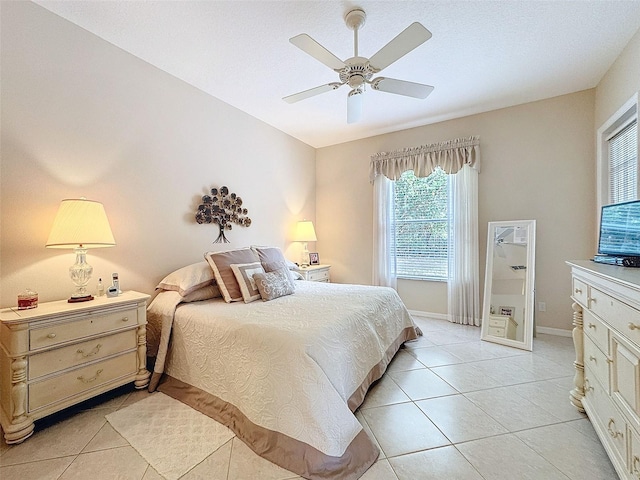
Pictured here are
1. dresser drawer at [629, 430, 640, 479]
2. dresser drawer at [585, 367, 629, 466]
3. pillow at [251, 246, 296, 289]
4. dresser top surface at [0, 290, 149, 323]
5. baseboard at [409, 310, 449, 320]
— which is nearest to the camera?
dresser drawer at [629, 430, 640, 479]

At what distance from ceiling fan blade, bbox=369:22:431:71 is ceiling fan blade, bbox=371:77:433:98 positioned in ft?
0.60

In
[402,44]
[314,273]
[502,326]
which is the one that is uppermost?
[402,44]

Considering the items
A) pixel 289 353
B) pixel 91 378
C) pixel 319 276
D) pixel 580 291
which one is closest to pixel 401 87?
pixel 580 291

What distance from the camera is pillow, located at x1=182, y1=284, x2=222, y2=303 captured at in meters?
2.37

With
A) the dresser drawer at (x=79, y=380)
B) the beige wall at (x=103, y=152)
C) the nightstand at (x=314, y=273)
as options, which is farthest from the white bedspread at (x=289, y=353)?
the nightstand at (x=314, y=273)

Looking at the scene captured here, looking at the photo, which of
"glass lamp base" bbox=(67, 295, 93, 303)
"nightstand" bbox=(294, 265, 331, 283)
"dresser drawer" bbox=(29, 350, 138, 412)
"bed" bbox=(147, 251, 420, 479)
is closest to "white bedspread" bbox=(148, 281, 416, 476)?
"bed" bbox=(147, 251, 420, 479)

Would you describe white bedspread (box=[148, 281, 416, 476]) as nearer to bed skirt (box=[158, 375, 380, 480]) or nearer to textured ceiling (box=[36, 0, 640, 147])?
bed skirt (box=[158, 375, 380, 480])

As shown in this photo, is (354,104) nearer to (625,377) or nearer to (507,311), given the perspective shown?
(625,377)

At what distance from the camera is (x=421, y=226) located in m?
4.04

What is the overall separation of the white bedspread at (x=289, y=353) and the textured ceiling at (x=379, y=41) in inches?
83.8

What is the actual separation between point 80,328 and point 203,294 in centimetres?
86

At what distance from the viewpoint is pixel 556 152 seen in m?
3.20

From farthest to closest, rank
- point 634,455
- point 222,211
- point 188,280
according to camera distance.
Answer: point 222,211 → point 188,280 → point 634,455

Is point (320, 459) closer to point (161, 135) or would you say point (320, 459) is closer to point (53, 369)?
point (53, 369)
